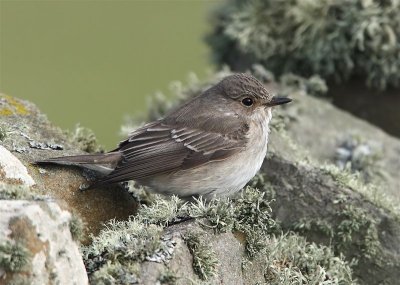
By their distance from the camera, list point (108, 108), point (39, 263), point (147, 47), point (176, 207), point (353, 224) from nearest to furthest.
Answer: point (39, 263), point (176, 207), point (353, 224), point (108, 108), point (147, 47)

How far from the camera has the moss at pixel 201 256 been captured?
533 centimetres

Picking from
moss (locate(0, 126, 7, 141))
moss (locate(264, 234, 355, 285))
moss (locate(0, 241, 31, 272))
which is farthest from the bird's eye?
moss (locate(0, 241, 31, 272))

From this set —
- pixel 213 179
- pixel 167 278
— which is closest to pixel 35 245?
pixel 167 278

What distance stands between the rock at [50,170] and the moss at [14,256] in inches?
45.5

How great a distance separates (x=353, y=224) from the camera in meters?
7.16

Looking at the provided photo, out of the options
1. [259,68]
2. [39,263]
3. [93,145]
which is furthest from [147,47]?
[39,263]

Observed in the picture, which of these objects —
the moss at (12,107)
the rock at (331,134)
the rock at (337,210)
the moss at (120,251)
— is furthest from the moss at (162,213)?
the rock at (331,134)

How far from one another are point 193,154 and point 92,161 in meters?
1.02

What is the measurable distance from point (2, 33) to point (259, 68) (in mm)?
10120

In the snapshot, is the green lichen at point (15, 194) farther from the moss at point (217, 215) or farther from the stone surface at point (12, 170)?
the moss at point (217, 215)

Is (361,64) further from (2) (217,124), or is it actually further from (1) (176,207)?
(1) (176,207)

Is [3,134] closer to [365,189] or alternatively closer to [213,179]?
[213,179]

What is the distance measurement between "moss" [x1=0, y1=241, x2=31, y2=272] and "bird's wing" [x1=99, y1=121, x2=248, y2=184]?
2.19m

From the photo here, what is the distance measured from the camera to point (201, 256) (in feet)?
17.6
